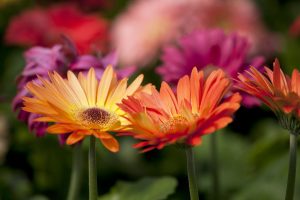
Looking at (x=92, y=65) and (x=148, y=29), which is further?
(x=148, y=29)

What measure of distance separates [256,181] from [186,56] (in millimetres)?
329

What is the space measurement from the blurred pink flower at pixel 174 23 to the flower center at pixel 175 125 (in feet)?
3.14

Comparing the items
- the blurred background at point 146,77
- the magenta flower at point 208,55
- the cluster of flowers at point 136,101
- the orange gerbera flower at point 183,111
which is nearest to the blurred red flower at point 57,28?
the blurred background at point 146,77

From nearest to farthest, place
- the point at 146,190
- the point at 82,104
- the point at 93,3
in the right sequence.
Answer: the point at 82,104, the point at 146,190, the point at 93,3

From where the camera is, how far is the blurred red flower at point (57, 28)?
165 centimetres

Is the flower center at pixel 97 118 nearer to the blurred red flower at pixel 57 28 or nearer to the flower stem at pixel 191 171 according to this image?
the flower stem at pixel 191 171

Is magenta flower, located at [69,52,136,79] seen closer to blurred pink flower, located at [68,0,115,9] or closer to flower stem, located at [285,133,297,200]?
flower stem, located at [285,133,297,200]

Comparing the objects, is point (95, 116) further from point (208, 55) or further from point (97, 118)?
point (208, 55)

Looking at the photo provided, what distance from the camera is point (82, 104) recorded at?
79 cm

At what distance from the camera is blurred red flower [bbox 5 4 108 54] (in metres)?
1.65

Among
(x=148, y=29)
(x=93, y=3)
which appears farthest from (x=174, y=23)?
(x=93, y=3)

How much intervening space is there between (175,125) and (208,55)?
1.13ft

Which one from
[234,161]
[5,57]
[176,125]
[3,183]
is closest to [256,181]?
[234,161]

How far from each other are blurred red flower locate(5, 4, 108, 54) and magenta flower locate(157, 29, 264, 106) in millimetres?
627
